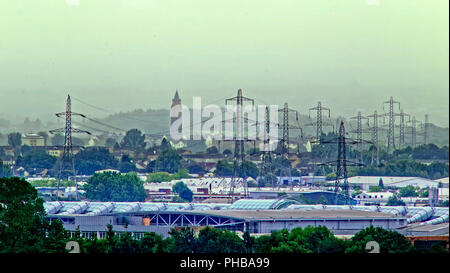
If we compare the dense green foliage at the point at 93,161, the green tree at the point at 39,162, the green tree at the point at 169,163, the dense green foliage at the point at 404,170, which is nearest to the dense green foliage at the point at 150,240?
the dense green foliage at the point at 404,170

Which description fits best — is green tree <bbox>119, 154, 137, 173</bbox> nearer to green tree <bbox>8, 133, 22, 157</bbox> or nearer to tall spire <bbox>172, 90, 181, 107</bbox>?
green tree <bbox>8, 133, 22, 157</bbox>

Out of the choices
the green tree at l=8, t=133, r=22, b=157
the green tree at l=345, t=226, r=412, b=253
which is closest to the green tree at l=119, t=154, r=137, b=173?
the green tree at l=8, t=133, r=22, b=157

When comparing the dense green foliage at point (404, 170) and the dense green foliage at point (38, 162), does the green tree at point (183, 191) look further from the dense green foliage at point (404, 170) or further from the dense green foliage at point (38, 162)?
the dense green foliage at point (38, 162)

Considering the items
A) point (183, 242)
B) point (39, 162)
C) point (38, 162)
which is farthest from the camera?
point (38, 162)

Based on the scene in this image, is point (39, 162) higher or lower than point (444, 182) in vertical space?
higher

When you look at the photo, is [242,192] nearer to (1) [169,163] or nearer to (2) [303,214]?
(2) [303,214]

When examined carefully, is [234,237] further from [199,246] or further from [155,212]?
[155,212]

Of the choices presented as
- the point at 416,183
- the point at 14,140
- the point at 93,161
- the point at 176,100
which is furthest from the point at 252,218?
the point at 176,100
